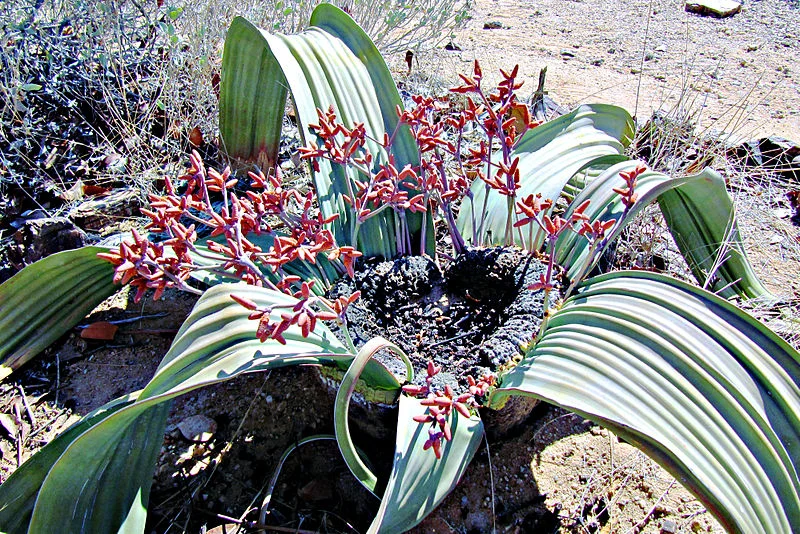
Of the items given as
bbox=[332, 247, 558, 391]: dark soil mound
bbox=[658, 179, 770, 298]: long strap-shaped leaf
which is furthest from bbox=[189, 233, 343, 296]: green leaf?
bbox=[658, 179, 770, 298]: long strap-shaped leaf

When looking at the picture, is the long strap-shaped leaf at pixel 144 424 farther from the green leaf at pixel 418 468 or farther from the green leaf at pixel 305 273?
the green leaf at pixel 305 273

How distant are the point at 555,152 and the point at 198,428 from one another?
967mm

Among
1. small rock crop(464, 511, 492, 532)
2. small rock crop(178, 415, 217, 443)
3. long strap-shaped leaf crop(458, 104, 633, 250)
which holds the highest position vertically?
long strap-shaped leaf crop(458, 104, 633, 250)

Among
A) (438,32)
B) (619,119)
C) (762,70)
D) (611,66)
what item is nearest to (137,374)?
(619,119)

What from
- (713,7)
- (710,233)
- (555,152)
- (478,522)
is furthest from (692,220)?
(713,7)

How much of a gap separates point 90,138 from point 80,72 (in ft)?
0.73

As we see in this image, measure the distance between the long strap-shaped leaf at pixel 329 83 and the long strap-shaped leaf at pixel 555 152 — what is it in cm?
20

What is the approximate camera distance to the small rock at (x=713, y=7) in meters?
3.49

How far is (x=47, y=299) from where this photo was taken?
51.5 inches

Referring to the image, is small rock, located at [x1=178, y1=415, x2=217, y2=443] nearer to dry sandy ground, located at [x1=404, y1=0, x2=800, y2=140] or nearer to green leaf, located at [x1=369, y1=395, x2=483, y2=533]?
green leaf, located at [x1=369, y1=395, x2=483, y2=533]

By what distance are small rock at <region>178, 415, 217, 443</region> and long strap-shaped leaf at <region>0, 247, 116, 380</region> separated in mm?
327

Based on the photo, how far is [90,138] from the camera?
196 centimetres

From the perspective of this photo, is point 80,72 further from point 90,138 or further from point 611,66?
A: point 611,66

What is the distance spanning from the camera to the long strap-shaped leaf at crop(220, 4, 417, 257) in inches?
51.4
